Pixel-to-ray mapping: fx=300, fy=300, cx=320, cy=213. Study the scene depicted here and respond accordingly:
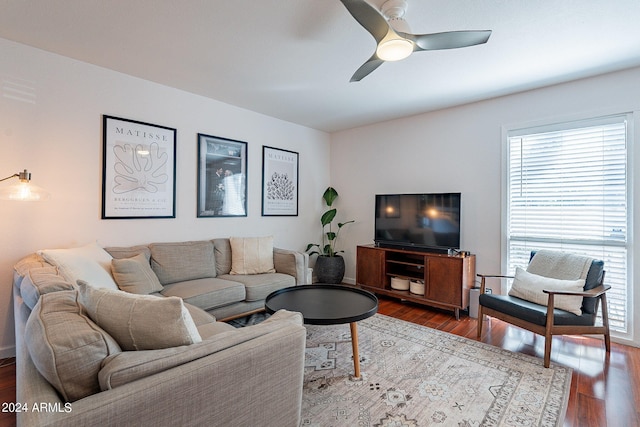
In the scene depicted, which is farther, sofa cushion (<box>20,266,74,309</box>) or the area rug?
the area rug

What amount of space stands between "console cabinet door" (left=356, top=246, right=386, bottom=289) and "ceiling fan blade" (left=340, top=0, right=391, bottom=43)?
278 cm

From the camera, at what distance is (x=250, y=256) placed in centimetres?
346

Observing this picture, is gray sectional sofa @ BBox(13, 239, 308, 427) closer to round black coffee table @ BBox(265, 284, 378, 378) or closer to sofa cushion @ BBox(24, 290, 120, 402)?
sofa cushion @ BBox(24, 290, 120, 402)

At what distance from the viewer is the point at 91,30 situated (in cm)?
222

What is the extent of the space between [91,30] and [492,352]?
4.05 m

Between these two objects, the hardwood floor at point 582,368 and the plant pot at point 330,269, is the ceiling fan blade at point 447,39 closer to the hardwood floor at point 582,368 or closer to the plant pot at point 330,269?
the hardwood floor at point 582,368

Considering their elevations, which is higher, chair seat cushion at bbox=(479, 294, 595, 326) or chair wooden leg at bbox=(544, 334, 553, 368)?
chair seat cushion at bbox=(479, 294, 595, 326)

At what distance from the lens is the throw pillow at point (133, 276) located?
240cm

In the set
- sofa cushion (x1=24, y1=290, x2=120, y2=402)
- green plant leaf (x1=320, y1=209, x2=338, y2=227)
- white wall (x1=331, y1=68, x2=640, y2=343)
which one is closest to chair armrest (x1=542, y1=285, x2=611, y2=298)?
white wall (x1=331, y1=68, x2=640, y2=343)

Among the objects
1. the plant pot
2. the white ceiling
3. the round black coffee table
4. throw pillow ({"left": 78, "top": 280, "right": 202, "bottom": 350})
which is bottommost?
the plant pot

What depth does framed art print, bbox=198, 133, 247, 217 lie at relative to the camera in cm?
355

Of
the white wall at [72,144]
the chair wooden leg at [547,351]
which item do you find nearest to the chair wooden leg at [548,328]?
the chair wooden leg at [547,351]

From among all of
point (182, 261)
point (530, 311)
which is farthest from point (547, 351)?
point (182, 261)

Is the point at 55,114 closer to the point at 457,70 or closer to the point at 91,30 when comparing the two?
the point at 91,30
